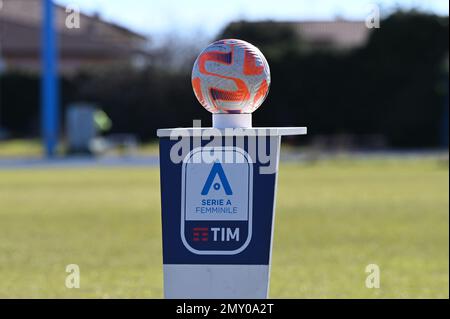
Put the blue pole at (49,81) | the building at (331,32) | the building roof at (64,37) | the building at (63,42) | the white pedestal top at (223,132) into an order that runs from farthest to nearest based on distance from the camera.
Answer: the building at (63,42) < the building roof at (64,37) < the building at (331,32) < the blue pole at (49,81) < the white pedestal top at (223,132)

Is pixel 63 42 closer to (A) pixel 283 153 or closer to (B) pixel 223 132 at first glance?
(A) pixel 283 153

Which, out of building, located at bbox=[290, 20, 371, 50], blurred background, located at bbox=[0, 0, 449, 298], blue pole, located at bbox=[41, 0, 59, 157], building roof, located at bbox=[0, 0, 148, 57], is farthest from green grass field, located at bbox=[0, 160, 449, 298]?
building roof, located at bbox=[0, 0, 148, 57]

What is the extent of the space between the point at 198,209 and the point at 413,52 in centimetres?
3533

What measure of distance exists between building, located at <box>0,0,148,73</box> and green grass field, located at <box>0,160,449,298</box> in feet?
114

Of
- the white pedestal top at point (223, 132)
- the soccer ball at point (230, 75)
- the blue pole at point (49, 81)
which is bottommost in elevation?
the white pedestal top at point (223, 132)

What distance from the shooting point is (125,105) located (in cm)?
4138

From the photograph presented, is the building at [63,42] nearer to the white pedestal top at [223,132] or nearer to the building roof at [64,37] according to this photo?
the building roof at [64,37]

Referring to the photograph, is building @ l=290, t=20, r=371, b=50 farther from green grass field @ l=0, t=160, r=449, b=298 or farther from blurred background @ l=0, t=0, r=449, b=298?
green grass field @ l=0, t=160, r=449, b=298

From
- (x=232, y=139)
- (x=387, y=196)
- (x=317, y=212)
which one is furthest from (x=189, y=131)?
(x=387, y=196)

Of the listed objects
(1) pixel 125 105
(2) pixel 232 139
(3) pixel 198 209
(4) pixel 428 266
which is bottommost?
(4) pixel 428 266

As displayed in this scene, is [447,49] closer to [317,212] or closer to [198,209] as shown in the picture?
[317,212]

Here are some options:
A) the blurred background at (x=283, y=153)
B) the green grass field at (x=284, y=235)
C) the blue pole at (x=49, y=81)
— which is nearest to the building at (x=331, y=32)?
the blurred background at (x=283, y=153)

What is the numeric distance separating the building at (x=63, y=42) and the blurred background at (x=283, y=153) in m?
0.13

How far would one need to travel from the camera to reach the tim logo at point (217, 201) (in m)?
5.48
